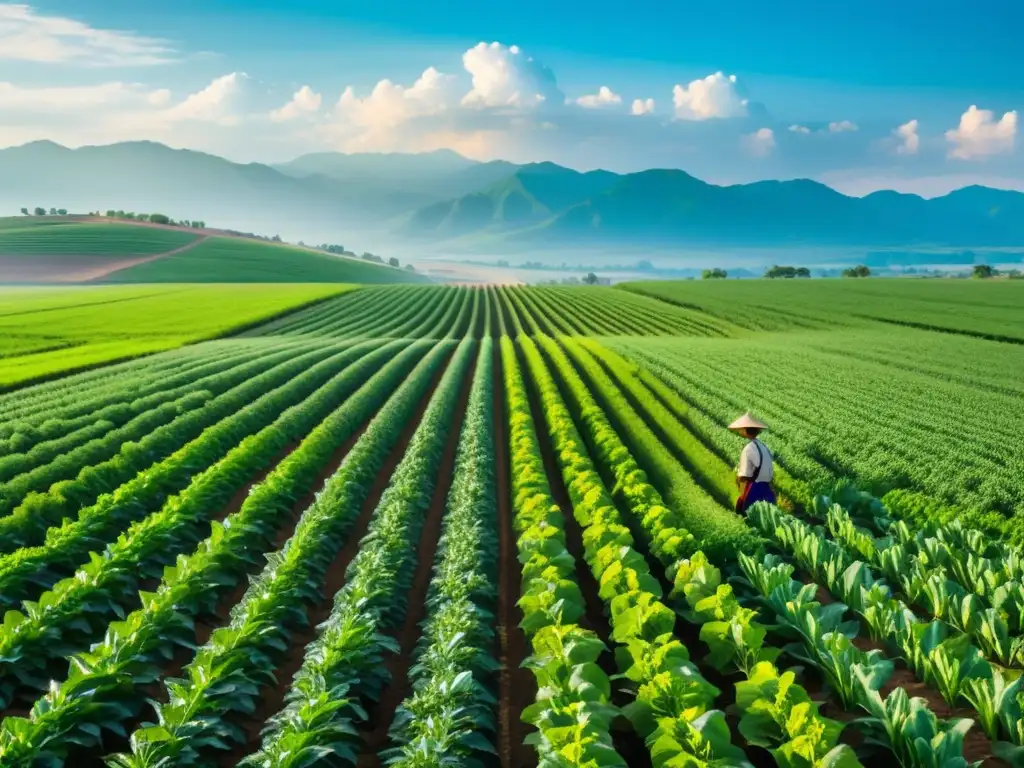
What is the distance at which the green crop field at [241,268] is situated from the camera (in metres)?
117

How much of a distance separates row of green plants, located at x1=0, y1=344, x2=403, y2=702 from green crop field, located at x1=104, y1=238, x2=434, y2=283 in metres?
109

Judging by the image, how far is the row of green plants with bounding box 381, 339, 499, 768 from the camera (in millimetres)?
6902

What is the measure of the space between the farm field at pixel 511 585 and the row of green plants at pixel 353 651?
5cm

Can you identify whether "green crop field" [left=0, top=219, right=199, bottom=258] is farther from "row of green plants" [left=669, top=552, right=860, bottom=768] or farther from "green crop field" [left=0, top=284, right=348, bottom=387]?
"row of green plants" [left=669, top=552, right=860, bottom=768]

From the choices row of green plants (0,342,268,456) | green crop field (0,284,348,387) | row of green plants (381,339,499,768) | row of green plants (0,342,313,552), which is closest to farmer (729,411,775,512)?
row of green plants (381,339,499,768)

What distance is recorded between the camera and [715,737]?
6.26 meters

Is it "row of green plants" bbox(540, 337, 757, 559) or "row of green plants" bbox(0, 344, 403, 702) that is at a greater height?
"row of green plants" bbox(540, 337, 757, 559)

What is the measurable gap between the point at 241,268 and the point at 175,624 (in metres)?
128

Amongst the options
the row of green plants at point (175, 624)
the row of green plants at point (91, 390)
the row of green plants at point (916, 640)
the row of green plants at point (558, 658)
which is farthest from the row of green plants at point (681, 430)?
the row of green plants at point (91, 390)

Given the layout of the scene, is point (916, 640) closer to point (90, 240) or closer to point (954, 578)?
point (954, 578)

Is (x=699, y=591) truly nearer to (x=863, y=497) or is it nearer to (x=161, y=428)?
(x=863, y=497)

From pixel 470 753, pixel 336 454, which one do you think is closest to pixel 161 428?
pixel 336 454

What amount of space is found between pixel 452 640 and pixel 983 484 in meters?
11.3

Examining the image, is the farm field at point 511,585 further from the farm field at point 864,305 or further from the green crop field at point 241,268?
the green crop field at point 241,268
